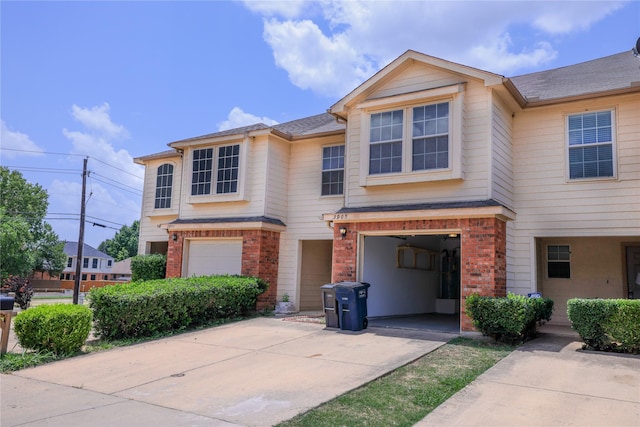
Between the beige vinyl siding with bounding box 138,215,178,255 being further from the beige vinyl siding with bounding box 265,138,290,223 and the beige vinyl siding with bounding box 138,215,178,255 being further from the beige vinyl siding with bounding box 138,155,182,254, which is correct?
the beige vinyl siding with bounding box 265,138,290,223

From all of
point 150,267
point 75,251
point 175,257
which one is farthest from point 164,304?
point 75,251

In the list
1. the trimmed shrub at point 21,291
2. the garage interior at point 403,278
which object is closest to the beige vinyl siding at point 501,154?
the garage interior at point 403,278

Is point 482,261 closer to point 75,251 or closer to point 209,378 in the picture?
point 209,378

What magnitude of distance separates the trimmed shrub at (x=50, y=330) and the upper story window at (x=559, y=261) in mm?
11264

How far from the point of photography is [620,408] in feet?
18.5

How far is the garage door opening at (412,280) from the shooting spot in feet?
41.3

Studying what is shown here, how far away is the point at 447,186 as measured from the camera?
1121 cm

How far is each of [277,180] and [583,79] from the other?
8802mm

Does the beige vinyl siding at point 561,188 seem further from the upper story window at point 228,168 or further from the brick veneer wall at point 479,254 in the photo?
the upper story window at point 228,168

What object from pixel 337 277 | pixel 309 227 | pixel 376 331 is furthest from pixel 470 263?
pixel 309 227

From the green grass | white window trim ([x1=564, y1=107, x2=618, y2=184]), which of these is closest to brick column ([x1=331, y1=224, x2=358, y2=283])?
the green grass

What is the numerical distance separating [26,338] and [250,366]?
4356 mm

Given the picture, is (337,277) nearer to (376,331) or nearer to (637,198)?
(376,331)

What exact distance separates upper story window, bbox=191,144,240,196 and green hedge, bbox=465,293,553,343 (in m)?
8.32
